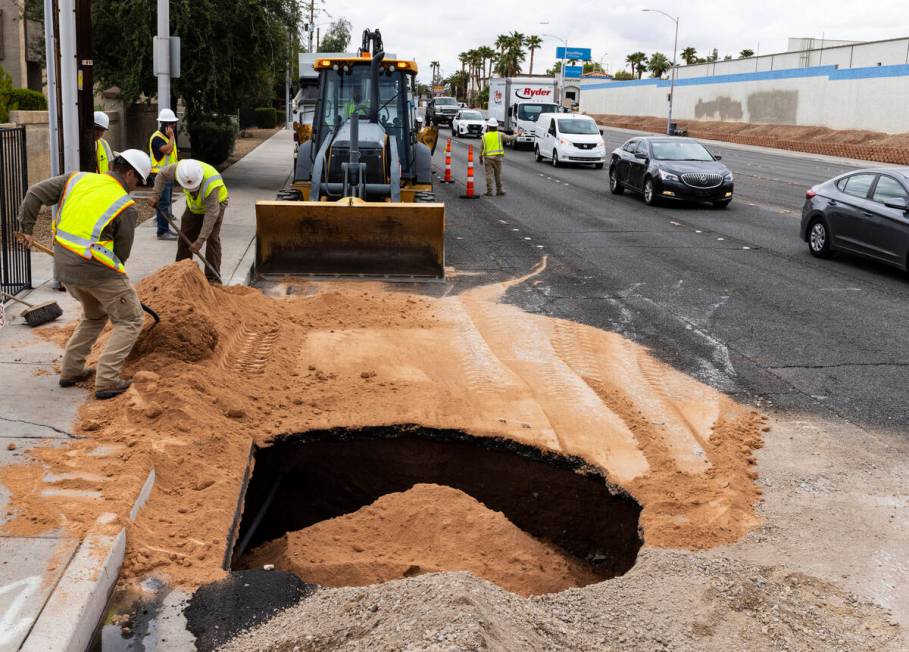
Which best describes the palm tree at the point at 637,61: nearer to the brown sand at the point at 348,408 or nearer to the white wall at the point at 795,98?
the white wall at the point at 795,98

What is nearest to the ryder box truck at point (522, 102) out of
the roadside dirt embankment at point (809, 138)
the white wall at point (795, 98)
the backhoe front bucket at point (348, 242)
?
the roadside dirt embankment at point (809, 138)

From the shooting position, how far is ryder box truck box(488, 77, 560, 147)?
4294cm

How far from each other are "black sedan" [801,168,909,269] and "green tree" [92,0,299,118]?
543 inches

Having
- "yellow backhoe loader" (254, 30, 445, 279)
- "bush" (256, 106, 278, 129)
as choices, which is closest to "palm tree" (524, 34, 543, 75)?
"bush" (256, 106, 278, 129)

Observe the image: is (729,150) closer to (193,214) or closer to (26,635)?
(193,214)

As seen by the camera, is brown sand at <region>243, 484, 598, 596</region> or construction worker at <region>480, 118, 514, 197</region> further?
construction worker at <region>480, 118, 514, 197</region>

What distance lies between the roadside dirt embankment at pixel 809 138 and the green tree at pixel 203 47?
3029 centimetres

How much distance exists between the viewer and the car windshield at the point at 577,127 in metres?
34.4

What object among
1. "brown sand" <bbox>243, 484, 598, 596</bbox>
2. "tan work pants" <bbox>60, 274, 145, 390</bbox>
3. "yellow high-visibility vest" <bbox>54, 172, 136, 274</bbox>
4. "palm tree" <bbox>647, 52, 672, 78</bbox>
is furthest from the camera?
"palm tree" <bbox>647, 52, 672, 78</bbox>

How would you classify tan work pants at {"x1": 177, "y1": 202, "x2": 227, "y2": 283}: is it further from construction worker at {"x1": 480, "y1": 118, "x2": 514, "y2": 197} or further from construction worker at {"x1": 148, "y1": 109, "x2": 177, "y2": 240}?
construction worker at {"x1": 480, "y1": 118, "x2": 514, "y2": 197}

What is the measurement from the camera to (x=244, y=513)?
6570mm

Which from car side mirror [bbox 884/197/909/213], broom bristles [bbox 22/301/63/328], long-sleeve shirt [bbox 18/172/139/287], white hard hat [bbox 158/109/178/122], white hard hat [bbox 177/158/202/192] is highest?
white hard hat [bbox 158/109/178/122]

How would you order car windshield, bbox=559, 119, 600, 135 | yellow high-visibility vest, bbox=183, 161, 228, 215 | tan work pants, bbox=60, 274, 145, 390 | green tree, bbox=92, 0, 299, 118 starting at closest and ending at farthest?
tan work pants, bbox=60, 274, 145, 390, yellow high-visibility vest, bbox=183, 161, 228, 215, green tree, bbox=92, 0, 299, 118, car windshield, bbox=559, 119, 600, 135

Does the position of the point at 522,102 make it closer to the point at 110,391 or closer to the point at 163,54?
the point at 163,54
